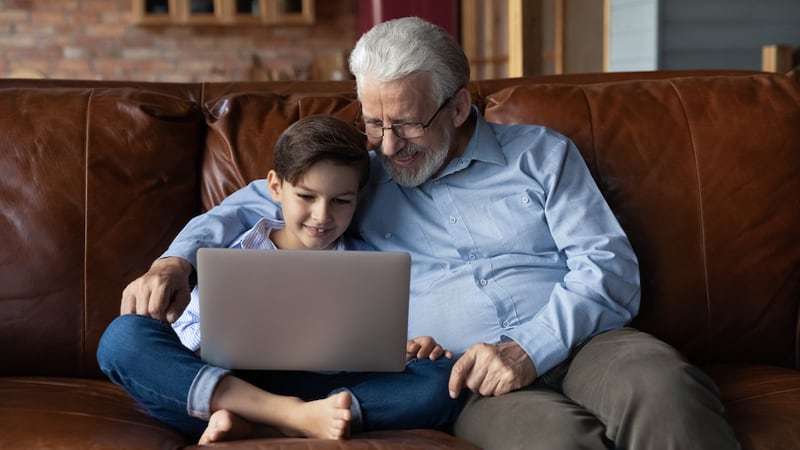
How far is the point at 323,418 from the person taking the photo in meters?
1.49

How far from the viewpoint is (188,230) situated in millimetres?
1825

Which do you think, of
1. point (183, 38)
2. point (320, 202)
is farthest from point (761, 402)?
point (183, 38)

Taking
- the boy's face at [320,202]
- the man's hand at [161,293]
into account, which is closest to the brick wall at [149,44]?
the boy's face at [320,202]

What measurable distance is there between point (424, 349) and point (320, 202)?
0.34m

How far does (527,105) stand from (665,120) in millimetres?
292

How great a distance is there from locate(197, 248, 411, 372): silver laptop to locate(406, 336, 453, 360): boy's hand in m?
0.14

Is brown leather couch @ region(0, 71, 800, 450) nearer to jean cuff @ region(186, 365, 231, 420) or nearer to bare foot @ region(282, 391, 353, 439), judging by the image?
jean cuff @ region(186, 365, 231, 420)

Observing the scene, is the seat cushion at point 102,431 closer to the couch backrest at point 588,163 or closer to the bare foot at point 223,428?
the bare foot at point 223,428

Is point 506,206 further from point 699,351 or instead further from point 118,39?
point 118,39

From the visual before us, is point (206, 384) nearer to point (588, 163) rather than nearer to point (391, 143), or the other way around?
point (391, 143)

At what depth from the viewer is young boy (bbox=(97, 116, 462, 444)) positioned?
152 centimetres

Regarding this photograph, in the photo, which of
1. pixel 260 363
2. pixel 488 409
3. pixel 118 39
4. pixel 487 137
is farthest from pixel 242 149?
pixel 118 39

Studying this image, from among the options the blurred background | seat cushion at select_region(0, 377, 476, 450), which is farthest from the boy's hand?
the blurred background

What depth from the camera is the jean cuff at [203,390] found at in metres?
1.52
